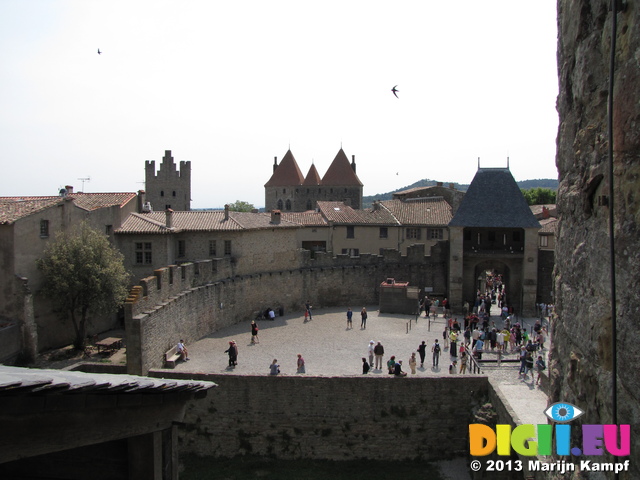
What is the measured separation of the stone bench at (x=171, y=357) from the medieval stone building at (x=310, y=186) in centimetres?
6248

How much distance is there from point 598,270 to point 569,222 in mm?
634

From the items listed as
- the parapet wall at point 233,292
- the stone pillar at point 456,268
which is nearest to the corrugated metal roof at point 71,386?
the parapet wall at point 233,292

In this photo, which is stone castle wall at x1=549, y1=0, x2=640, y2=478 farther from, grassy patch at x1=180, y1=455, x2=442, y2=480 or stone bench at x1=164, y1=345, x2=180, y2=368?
stone bench at x1=164, y1=345, x2=180, y2=368

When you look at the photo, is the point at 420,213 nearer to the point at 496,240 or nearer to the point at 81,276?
the point at 496,240

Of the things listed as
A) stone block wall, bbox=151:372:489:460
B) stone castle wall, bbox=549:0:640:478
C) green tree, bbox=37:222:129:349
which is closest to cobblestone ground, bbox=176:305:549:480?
stone block wall, bbox=151:372:489:460

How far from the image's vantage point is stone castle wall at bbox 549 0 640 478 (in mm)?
2936

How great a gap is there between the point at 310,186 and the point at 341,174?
5.07 meters

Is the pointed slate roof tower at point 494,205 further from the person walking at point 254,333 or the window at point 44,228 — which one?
the window at point 44,228

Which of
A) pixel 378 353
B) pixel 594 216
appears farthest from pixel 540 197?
pixel 594 216

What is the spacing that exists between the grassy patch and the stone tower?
166 feet

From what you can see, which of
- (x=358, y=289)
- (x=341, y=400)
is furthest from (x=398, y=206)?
(x=341, y=400)

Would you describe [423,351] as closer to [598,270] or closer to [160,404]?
[160,404]

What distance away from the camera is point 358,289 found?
3550 centimetres

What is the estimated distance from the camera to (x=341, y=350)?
24.2 meters
